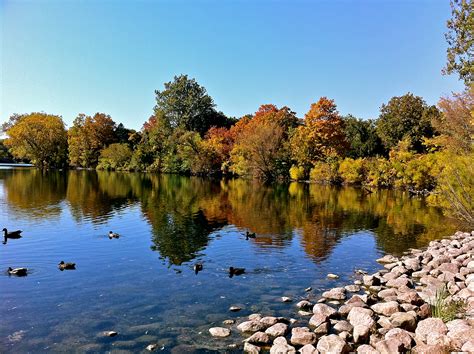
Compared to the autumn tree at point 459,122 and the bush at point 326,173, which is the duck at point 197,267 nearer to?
the autumn tree at point 459,122

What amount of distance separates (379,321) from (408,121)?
5248cm

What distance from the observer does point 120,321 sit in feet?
30.6

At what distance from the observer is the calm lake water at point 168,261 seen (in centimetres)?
898

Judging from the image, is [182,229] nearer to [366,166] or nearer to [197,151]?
[366,166]

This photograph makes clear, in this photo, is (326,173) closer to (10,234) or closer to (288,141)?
(288,141)

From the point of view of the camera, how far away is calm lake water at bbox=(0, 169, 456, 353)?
8.98 metres

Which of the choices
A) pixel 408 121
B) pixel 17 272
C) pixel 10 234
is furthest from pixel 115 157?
pixel 17 272

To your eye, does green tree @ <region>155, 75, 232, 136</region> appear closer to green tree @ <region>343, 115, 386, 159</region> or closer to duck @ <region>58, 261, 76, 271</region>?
green tree @ <region>343, 115, 386, 159</region>

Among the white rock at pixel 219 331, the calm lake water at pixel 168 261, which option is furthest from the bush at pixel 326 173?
the white rock at pixel 219 331

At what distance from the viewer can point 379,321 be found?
861cm

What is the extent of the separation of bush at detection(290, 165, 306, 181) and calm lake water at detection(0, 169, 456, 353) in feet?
89.4

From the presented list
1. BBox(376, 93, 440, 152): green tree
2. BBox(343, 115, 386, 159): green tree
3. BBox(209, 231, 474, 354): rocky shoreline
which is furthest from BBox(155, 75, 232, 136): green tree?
BBox(209, 231, 474, 354): rocky shoreline

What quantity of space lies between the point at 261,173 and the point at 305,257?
46015mm

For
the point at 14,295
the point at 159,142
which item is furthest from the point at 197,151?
the point at 14,295
